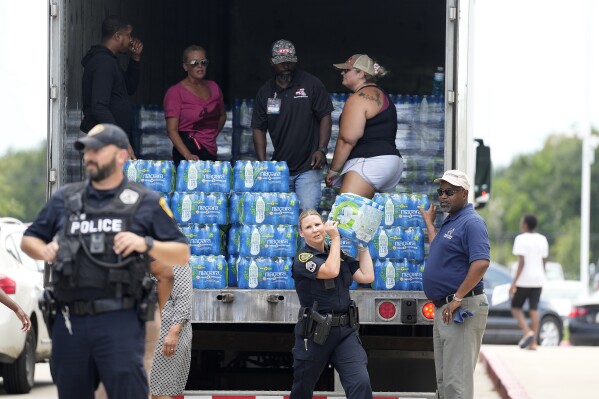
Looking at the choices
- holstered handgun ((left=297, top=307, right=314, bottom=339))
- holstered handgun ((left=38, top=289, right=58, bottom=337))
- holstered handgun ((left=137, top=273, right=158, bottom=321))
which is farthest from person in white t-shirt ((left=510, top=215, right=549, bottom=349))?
holstered handgun ((left=38, top=289, right=58, bottom=337))

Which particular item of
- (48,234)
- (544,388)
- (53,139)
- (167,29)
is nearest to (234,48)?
(167,29)

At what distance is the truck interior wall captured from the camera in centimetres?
1202

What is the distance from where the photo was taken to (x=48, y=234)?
6688 millimetres

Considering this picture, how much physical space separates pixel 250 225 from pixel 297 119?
1.23 metres

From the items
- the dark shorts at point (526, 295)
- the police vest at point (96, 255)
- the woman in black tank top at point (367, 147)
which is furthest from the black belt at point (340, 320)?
the dark shorts at point (526, 295)

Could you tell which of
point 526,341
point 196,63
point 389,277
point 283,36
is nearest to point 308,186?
point 389,277

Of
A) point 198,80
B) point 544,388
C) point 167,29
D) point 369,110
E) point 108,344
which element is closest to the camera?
point 108,344

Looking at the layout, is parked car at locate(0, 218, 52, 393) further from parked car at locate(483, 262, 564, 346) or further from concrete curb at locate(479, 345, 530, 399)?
parked car at locate(483, 262, 564, 346)

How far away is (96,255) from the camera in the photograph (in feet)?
20.8

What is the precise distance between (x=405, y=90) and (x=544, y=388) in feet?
14.3

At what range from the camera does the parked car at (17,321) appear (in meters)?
12.8

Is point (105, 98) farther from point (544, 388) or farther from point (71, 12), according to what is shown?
point (544, 388)

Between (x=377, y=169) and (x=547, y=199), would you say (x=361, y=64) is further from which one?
(x=547, y=199)

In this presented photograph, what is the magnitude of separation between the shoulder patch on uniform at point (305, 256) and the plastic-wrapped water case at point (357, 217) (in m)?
0.53
